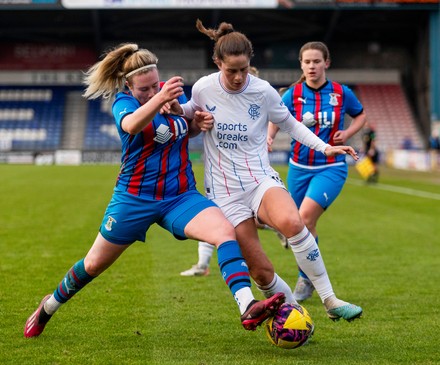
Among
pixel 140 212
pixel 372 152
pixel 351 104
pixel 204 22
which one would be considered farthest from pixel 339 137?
pixel 204 22

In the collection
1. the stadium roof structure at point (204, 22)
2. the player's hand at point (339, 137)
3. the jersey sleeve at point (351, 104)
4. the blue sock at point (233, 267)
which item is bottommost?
the stadium roof structure at point (204, 22)

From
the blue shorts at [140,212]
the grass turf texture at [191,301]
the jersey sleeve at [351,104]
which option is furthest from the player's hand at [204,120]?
the jersey sleeve at [351,104]

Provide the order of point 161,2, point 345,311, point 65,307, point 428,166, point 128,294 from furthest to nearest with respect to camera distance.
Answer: point 161,2 < point 428,166 < point 128,294 < point 65,307 < point 345,311

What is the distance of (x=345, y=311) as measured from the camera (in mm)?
5977

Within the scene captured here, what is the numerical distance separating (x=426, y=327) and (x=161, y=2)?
132 feet

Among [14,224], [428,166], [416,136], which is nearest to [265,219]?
[14,224]

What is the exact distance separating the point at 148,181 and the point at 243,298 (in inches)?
41.8

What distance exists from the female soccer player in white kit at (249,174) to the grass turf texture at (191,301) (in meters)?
0.53

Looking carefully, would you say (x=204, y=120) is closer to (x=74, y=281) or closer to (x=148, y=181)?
(x=148, y=181)

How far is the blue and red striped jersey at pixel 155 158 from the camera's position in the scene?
5.74 m

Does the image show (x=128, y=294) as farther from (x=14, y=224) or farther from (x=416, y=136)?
(x=416, y=136)

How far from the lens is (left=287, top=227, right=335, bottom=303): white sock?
6133 millimetres

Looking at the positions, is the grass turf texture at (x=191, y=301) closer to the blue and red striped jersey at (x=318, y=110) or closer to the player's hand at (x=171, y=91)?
the blue and red striped jersey at (x=318, y=110)

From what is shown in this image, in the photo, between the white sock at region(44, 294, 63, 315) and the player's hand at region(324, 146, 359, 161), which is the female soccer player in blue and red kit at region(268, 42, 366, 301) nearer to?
the player's hand at region(324, 146, 359, 161)
